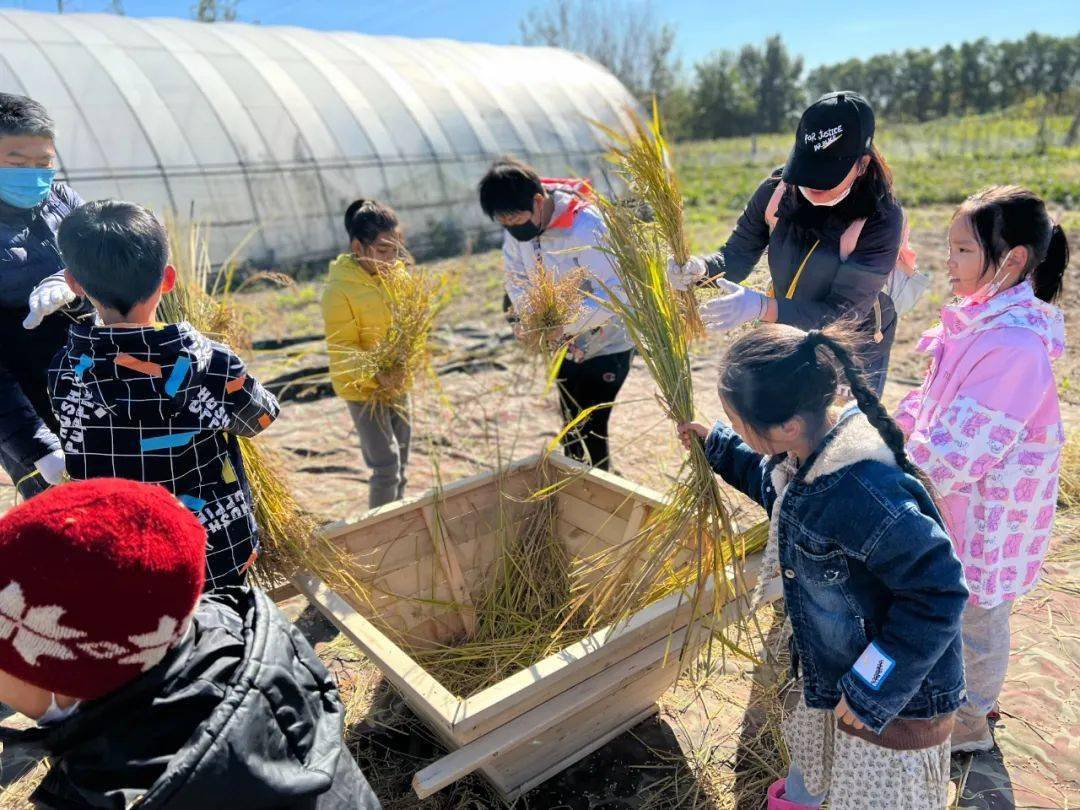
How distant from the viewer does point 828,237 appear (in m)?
2.10

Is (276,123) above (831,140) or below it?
above

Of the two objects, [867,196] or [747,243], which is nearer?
[867,196]

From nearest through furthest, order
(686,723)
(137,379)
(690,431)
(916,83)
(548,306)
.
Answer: (137,379), (690,431), (686,723), (548,306), (916,83)

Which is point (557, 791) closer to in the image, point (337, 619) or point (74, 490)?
point (337, 619)

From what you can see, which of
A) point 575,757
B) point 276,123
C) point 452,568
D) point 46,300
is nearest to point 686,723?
point 575,757

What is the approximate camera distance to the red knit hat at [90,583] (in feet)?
2.79

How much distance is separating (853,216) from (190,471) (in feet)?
5.89

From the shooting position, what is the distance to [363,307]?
2.79 meters

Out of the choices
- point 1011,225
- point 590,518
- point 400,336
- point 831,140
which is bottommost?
point 590,518

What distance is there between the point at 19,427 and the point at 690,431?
180 cm

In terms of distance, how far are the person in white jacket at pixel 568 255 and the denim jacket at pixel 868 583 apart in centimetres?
110

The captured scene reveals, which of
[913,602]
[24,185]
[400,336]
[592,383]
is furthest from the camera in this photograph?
[592,383]

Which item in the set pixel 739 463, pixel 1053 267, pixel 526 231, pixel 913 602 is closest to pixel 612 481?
pixel 739 463

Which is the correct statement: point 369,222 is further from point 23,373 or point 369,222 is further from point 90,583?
point 90,583
